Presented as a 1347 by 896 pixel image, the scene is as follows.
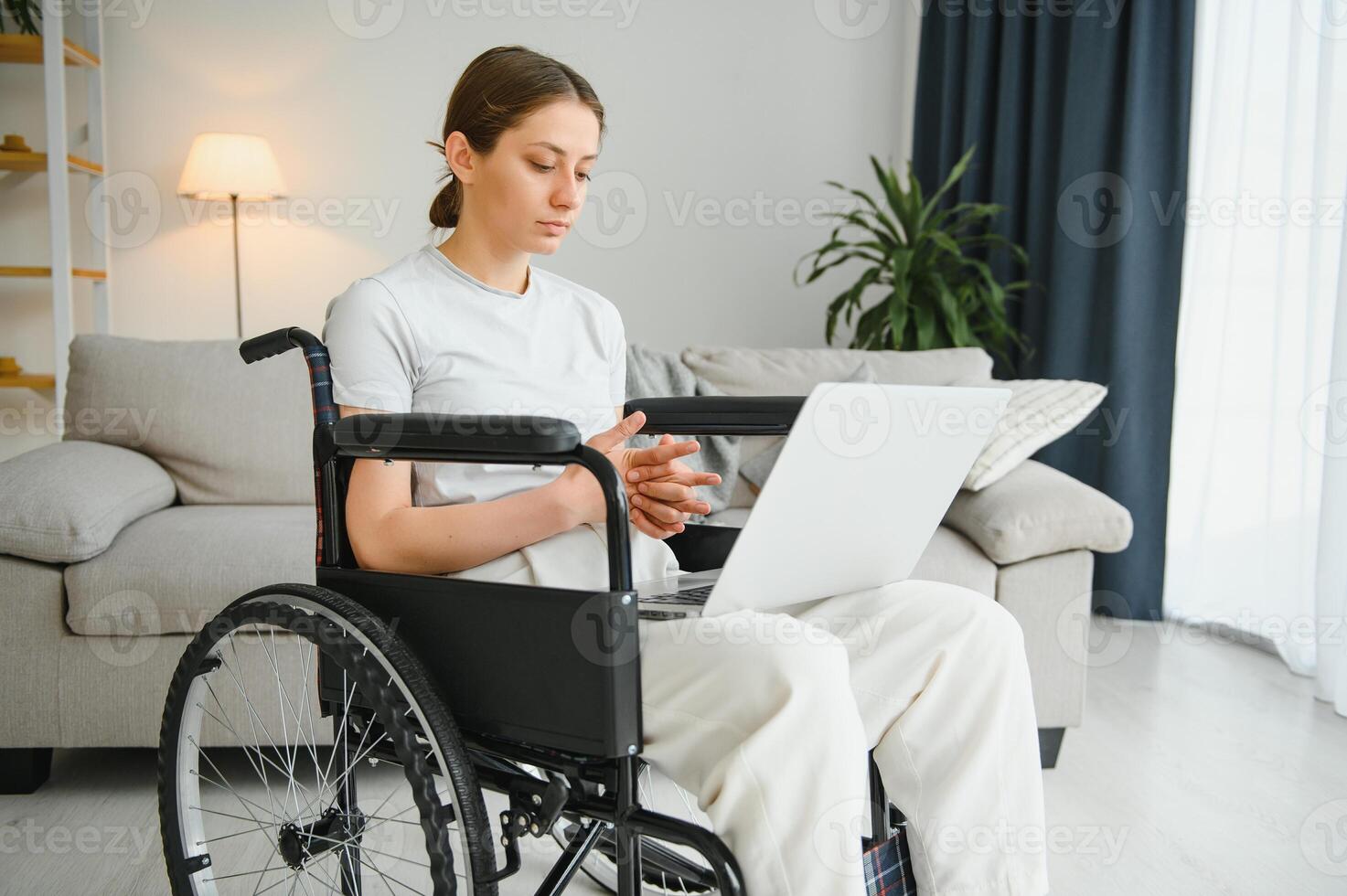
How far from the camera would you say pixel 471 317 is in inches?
47.6

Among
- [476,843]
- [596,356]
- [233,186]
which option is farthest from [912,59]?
[476,843]

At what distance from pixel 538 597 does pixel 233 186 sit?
272 centimetres

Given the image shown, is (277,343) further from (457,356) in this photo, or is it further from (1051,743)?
(1051,743)

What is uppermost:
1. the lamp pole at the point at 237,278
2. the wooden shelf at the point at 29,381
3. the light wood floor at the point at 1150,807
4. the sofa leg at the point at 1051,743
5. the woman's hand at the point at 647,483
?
the lamp pole at the point at 237,278

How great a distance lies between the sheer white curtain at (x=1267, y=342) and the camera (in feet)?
8.16

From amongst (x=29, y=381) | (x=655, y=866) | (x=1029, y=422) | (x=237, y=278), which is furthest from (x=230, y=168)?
(x=655, y=866)

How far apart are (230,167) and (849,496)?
2815 mm

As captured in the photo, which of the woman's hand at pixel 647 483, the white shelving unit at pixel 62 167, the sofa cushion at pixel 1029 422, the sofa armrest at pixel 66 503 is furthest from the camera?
the white shelving unit at pixel 62 167

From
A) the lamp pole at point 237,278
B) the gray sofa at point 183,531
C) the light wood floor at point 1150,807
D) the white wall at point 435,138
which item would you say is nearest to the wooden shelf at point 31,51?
the white wall at point 435,138

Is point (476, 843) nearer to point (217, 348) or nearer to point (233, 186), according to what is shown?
point (217, 348)

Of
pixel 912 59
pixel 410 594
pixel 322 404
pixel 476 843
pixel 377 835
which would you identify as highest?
pixel 912 59

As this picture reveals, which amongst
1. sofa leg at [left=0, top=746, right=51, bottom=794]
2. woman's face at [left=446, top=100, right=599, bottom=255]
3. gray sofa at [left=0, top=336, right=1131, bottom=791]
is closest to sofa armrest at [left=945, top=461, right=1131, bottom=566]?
gray sofa at [left=0, top=336, right=1131, bottom=791]

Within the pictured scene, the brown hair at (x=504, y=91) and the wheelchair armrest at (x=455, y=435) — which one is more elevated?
the brown hair at (x=504, y=91)

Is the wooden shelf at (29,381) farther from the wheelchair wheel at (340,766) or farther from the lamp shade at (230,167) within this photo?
the wheelchair wheel at (340,766)
